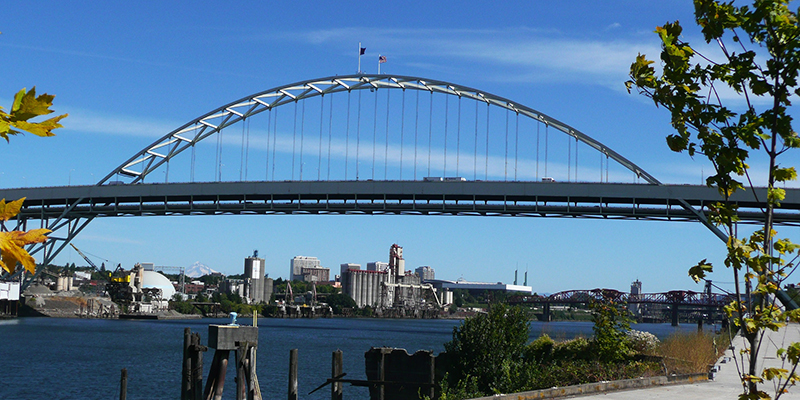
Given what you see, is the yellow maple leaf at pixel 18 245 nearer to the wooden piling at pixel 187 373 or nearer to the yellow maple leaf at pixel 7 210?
the yellow maple leaf at pixel 7 210

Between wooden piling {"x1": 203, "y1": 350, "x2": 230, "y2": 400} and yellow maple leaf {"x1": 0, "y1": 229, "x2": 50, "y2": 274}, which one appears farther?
wooden piling {"x1": 203, "y1": 350, "x2": 230, "y2": 400}

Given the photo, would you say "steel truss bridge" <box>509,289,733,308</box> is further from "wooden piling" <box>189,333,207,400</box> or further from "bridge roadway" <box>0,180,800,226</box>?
"wooden piling" <box>189,333,207,400</box>

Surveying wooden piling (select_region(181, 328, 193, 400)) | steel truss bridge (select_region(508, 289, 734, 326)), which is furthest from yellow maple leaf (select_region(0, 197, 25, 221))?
steel truss bridge (select_region(508, 289, 734, 326))

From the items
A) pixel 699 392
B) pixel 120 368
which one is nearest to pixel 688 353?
pixel 699 392

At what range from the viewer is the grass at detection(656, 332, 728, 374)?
18.8 metres

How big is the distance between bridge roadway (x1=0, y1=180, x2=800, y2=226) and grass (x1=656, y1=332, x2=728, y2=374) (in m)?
29.0

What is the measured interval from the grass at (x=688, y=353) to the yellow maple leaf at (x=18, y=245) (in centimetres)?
1744

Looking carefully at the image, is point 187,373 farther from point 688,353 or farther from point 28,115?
point 28,115

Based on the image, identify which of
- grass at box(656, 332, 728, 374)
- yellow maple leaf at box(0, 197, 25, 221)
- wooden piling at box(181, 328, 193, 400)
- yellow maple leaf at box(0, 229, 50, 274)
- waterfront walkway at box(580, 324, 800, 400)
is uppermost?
yellow maple leaf at box(0, 197, 25, 221)

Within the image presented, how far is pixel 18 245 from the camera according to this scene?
212 centimetres

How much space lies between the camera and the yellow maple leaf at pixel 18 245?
207 centimetres

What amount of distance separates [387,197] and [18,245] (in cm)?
→ 6357

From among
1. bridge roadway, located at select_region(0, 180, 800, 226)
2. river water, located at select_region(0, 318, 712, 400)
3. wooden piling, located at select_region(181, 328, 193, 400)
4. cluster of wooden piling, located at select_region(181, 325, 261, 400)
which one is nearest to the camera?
cluster of wooden piling, located at select_region(181, 325, 261, 400)

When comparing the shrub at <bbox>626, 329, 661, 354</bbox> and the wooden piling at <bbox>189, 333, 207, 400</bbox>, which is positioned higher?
the shrub at <bbox>626, 329, 661, 354</bbox>
